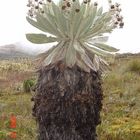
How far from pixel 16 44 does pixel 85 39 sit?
104m

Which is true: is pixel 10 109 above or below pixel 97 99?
below

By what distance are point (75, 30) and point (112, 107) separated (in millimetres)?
10069

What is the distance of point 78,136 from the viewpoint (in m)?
6.47

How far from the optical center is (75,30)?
669 centimetres

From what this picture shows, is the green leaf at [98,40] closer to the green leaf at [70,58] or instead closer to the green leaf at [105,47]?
the green leaf at [105,47]

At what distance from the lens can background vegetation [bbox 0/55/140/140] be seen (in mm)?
12609

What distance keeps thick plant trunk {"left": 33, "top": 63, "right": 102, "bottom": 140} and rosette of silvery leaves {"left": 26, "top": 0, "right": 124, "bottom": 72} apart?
0.43ft

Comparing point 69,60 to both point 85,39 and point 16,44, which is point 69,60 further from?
point 16,44

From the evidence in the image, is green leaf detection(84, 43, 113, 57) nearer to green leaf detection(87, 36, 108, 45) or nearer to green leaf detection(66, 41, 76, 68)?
green leaf detection(87, 36, 108, 45)

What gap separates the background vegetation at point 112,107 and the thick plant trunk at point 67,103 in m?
0.33

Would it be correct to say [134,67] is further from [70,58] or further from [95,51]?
[70,58]

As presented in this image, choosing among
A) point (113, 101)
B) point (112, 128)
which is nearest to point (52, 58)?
point (112, 128)

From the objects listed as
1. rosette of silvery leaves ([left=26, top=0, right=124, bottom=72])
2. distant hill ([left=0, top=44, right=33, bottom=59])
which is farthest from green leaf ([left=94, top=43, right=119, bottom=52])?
distant hill ([left=0, top=44, right=33, bottom=59])

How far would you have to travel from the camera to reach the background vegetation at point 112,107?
1261 cm
